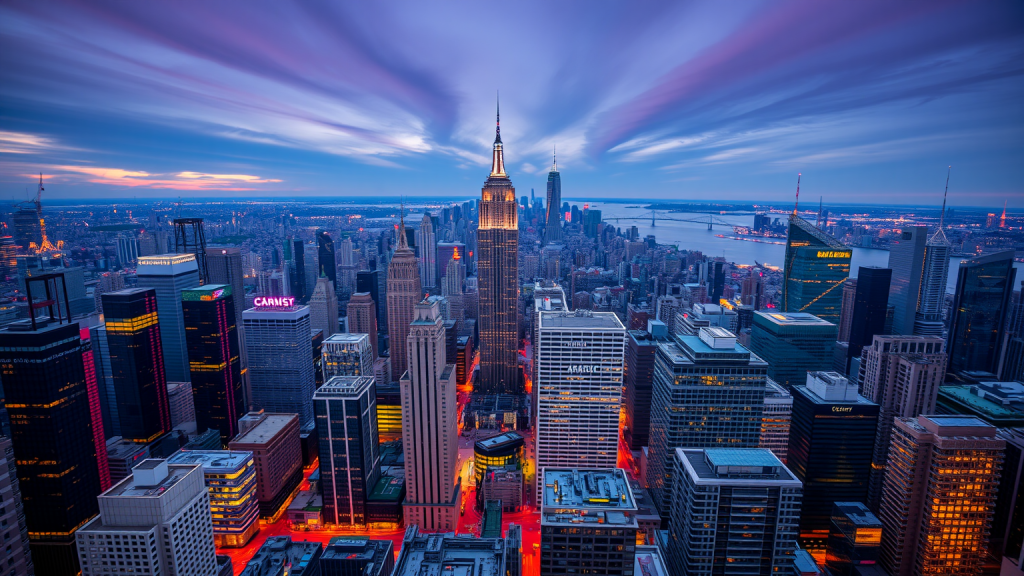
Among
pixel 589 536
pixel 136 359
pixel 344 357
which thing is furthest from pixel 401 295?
pixel 589 536

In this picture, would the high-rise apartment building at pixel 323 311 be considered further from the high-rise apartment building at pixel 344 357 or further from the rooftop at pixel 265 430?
the rooftop at pixel 265 430

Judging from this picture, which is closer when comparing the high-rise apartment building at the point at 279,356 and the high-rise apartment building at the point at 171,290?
the high-rise apartment building at the point at 171,290

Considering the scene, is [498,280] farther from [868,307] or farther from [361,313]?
[868,307]

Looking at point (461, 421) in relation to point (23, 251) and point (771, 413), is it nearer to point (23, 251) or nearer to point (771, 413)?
point (771, 413)

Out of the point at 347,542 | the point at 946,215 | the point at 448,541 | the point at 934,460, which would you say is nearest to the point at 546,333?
the point at 448,541

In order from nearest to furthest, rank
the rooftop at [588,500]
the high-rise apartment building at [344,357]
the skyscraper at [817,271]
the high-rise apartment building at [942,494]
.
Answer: the rooftop at [588,500] → the high-rise apartment building at [942,494] → the high-rise apartment building at [344,357] → the skyscraper at [817,271]

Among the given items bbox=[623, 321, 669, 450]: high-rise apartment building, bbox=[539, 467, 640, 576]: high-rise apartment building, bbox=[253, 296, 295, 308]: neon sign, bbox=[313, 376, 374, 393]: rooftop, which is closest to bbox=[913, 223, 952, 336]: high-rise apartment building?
bbox=[623, 321, 669, 450]: high-rise apartment building

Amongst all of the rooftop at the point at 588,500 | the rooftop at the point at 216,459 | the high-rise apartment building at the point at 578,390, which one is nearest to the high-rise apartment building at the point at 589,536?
the rooftop at the point at 588,500
